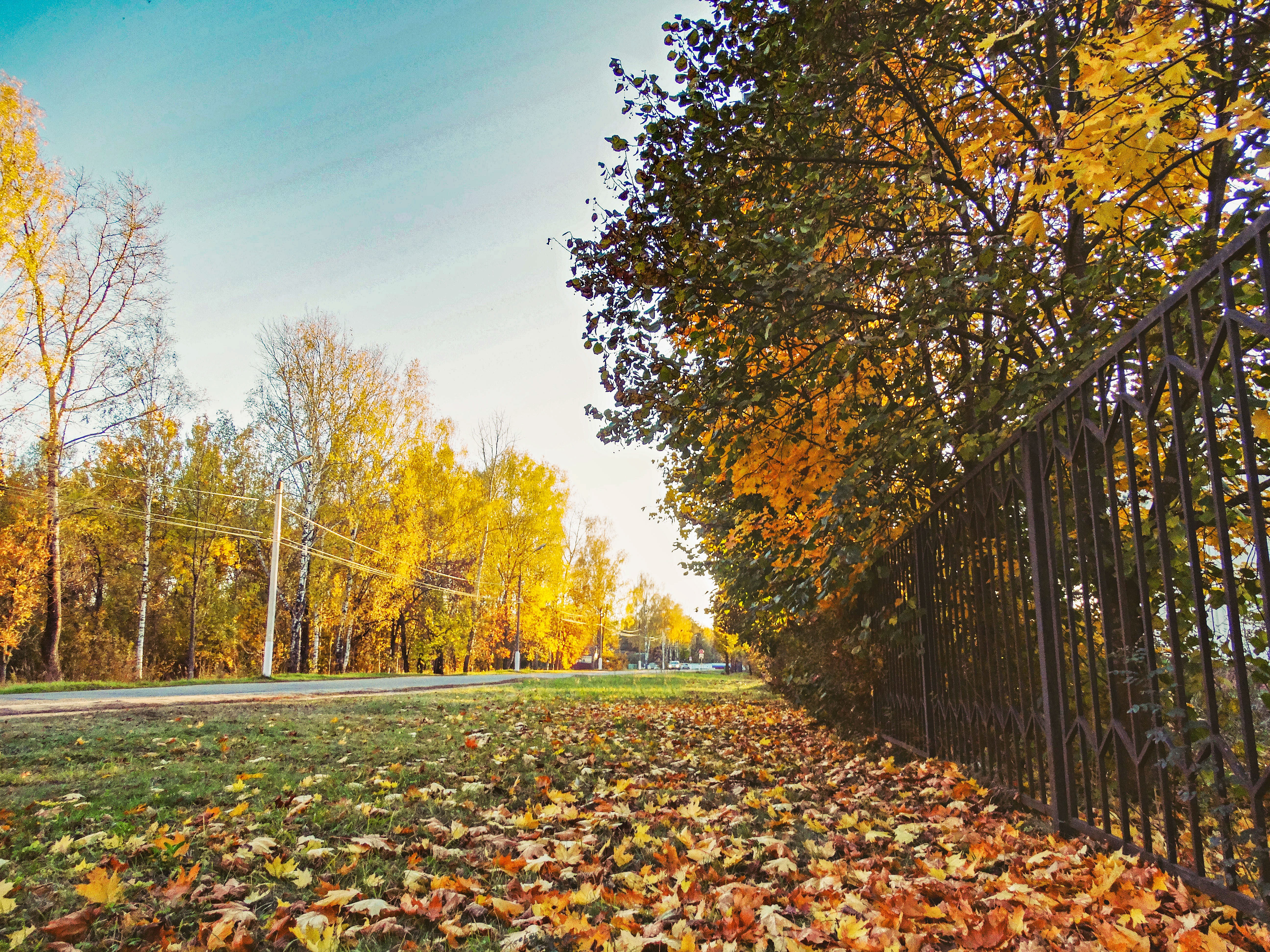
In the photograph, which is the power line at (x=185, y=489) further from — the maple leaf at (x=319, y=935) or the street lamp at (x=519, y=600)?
the maple leaf at (x=319, y=935)

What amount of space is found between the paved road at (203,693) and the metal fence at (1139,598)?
9.82 m

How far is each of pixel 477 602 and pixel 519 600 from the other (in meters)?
3.17

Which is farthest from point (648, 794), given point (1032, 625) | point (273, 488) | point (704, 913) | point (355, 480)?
point (273, 488)

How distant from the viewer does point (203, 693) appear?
1238cm

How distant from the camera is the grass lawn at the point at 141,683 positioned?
44.1ft

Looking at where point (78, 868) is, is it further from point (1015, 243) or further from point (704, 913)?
point (1015, 243)

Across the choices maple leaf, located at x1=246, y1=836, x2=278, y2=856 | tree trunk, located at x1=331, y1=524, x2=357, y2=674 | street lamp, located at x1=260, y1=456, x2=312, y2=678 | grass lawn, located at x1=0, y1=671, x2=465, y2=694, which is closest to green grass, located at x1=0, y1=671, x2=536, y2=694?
grass lawn, located at x1=0, y1=671, x2=465, y2=694

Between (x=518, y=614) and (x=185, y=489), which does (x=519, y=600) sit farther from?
(x=185, y=489)

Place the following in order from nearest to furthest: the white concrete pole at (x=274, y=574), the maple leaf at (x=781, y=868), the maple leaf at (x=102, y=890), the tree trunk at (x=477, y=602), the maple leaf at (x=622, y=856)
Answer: the maple leaf at (x=102, y=890) < the maple leaf at (x=781, y=868) < the maple leaf at (x=622, y=856) < the white concrete pole at (x=274, y=574) < the tree trunk at (x=477, y=602)

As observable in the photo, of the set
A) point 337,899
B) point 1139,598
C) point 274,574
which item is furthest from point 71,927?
point 274,574

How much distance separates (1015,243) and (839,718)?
492 centimetres

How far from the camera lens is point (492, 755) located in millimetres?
5398

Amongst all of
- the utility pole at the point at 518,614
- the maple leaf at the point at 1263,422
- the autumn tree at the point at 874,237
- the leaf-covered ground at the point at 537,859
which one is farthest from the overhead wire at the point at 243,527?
the maple leaf at the point at 1263,422

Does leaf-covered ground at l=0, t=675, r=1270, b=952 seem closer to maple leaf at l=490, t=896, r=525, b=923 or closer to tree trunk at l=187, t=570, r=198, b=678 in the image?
maple leaf at l=490, t=896, r=525, b=923
